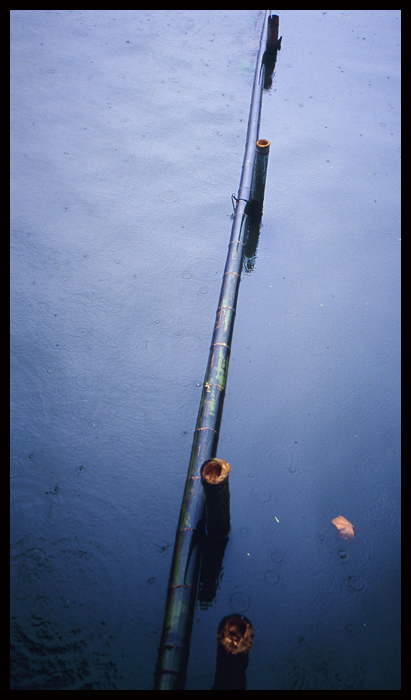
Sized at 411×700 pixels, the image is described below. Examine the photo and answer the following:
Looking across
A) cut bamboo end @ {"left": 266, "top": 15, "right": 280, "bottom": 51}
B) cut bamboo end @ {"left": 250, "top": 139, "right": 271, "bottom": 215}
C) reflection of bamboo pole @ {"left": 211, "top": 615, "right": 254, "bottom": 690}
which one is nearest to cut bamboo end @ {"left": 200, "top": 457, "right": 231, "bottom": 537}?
reflection of bamboo pole @ {"left": 211, "top": 615, "right": 254, "bottom": 690}

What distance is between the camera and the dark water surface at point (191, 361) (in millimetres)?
2617

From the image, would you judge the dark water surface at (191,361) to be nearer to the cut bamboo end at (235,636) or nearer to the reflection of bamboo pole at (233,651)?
the reflection of bamboo pole at (233,651)

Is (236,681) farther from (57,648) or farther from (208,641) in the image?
(57,648)

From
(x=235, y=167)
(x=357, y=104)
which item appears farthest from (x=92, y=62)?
(x=357, y=104)

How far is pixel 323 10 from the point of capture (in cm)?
862

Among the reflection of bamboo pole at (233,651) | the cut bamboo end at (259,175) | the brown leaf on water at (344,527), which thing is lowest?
the reflection of bamboo pole at (233,651)

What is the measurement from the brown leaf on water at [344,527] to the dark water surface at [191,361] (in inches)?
1.5

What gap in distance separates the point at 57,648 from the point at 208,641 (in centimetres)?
94

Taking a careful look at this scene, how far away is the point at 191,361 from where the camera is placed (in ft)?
12.6

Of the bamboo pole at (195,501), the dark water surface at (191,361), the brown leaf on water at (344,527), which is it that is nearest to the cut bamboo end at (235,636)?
the bamboo pole at (195,501)

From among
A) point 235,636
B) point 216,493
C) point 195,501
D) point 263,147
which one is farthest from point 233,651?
point 263,147

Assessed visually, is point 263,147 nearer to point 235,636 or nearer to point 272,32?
point 235,636

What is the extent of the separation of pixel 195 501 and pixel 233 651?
94 centimetres

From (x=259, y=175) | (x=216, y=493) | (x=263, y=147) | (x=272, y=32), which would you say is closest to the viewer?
(x=216, y=493)
